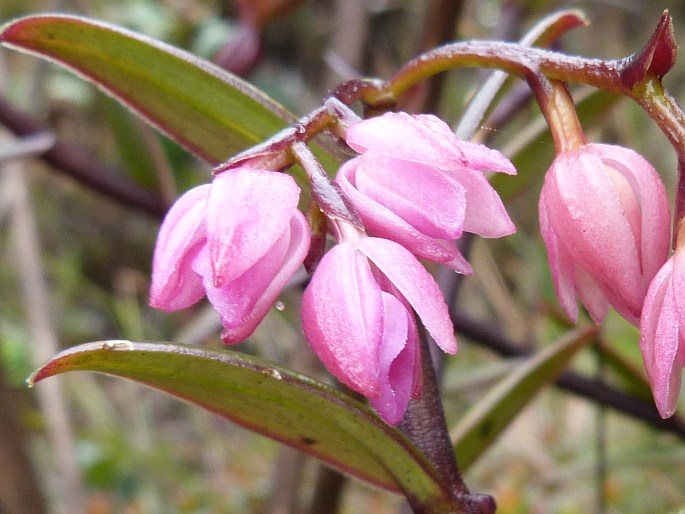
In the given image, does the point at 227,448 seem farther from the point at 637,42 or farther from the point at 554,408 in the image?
the point at 637,42

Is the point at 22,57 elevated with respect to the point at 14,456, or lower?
elevated

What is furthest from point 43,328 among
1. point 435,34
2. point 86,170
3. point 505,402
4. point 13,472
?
point 505,402

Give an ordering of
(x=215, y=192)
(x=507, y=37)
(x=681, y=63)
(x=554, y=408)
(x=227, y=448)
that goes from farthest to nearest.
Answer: (x=681, y=63)
(x=227, y=448)
(x=554, y=408)
(x=507, y=37)
(x=215, y=192)

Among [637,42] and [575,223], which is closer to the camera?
[575,223]

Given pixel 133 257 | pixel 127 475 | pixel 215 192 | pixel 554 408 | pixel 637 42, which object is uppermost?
pixel 215 192

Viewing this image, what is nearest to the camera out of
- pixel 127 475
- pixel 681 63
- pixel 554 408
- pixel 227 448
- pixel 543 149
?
pixel 543 149

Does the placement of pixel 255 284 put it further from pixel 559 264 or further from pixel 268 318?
pixel 268 318

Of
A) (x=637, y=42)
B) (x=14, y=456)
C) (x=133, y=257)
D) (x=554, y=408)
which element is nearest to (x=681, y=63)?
(x=637, y=42)
